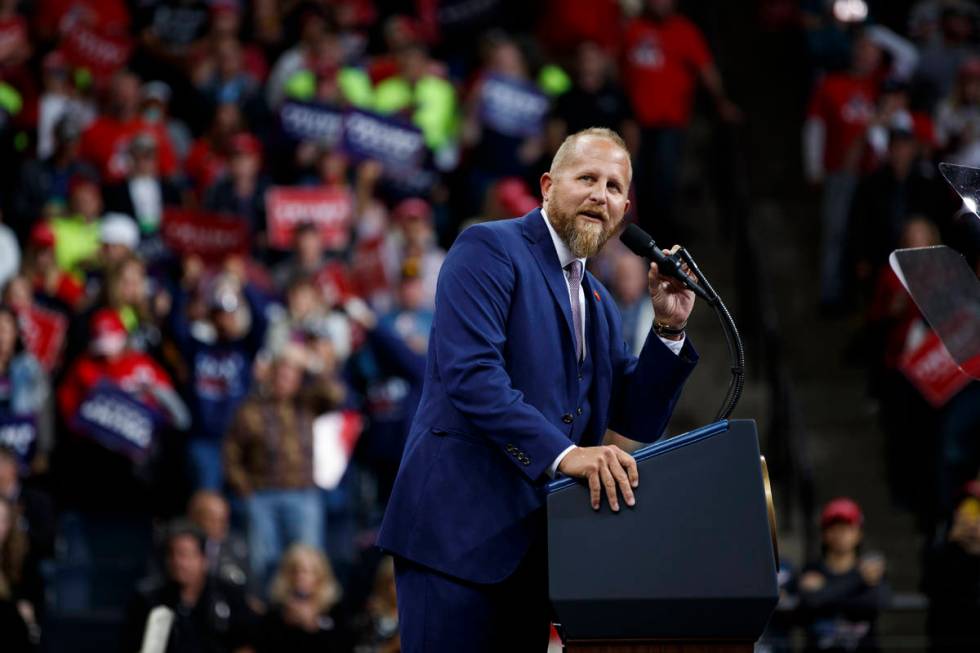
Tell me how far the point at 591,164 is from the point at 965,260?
894 millimetres

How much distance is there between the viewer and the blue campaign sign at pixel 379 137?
38.2 feet

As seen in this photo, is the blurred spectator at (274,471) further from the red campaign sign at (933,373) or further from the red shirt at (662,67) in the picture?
the red shirt at (662,67)

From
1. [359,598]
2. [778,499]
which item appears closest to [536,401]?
[359,598]

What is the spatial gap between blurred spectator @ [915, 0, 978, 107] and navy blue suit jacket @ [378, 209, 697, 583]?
30.3 feet

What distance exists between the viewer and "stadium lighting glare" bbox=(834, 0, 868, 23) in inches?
527

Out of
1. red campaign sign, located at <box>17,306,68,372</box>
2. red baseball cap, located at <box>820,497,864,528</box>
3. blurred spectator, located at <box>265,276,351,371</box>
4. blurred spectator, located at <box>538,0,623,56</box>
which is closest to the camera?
red baseball cap, located at <box>820,497,864,528</box>

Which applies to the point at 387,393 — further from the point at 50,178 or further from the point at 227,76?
the point at 227,76

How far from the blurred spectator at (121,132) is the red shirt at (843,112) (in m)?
4.67

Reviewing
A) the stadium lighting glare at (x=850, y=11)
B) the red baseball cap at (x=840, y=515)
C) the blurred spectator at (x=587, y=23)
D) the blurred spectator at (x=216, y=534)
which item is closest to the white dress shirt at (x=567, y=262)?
the red baseball cap at (x=840, y=515)

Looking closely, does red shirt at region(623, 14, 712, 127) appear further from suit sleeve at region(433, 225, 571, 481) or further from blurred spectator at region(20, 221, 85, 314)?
suit sleeve at region(433, 225, 571, 481)

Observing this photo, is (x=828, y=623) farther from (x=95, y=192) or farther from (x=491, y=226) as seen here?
(x=95, y=192)

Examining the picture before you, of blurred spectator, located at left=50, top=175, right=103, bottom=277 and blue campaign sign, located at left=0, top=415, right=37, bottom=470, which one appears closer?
blue campaign sign, located at left=0, top=415, right=37, bottom=470

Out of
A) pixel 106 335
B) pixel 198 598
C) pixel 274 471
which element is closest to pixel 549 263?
pixel 198 598

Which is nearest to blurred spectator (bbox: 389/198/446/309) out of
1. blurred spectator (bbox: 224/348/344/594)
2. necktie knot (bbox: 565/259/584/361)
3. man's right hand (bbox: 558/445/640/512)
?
blurred spectator (bbox: 224/348/344/594)
